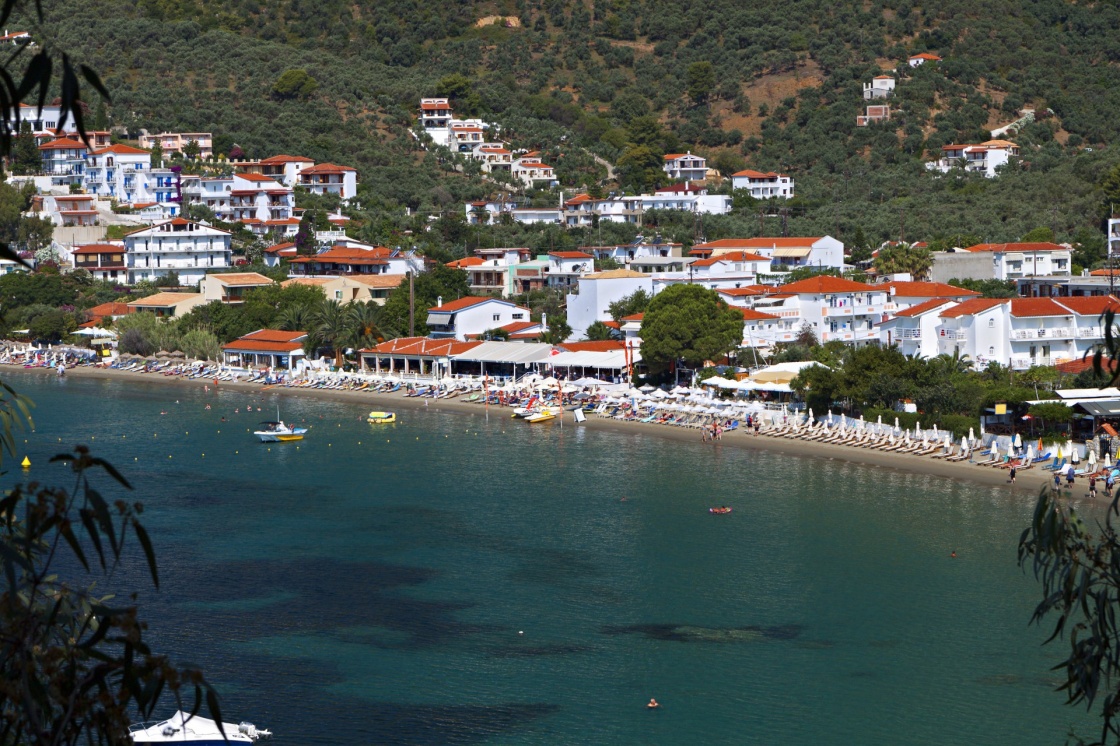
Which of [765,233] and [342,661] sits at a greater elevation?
[765,233]

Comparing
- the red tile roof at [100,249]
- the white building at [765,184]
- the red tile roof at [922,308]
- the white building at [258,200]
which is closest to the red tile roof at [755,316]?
the red tile roof at [922,308]

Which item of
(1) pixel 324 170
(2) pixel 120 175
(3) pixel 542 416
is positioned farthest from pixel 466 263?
(2) pixel 120 175

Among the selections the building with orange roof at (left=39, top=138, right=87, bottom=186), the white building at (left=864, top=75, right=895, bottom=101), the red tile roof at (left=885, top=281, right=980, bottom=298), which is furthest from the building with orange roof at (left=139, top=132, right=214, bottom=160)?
the red tile roof at (left=885, top=281, right=980, bottom=298)

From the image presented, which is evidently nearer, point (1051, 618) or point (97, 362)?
point (1051, 618)

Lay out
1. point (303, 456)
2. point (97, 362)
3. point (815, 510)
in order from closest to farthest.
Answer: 1. point (815, 510)
2. point (303, 456)
3. point (97, 362)

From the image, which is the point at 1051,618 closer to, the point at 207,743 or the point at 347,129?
the point at 207,743

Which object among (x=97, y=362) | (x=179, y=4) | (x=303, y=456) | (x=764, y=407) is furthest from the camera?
(x=179, y=4)

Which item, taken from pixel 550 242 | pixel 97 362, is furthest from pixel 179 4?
pixel 97 362
